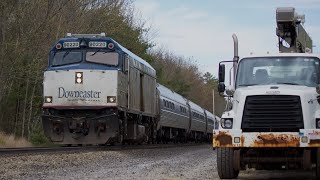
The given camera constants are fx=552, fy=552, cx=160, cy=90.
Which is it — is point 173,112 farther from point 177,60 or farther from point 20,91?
point 177,60

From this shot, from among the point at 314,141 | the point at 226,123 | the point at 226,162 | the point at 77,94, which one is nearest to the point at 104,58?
the point at 77,94

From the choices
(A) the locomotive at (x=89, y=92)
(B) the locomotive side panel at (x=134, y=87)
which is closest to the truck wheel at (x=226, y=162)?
(A) the locomotive at (x=89, y=92)

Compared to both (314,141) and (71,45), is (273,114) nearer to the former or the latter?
(314,141)

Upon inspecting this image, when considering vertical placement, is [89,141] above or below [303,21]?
below

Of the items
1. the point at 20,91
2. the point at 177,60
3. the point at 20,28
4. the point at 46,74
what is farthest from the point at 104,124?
the point at 177,60

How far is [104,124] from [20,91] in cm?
1916

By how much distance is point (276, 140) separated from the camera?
952 cm

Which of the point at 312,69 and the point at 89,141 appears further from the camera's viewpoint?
the point at 89,141

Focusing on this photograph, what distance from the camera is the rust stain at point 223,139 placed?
382 inches

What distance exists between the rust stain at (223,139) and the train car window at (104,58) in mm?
9345

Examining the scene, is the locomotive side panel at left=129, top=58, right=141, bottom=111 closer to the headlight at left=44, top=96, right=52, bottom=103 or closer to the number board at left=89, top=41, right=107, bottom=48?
the number board at left=89, top=41, right=107, bottom=48

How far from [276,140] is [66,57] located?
426 inches

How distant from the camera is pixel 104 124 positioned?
1777 centimetres

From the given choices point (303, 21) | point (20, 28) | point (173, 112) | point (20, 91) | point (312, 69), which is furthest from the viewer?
point (20, 91)
